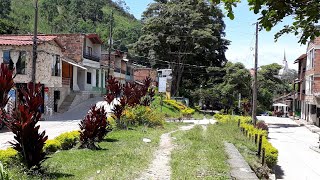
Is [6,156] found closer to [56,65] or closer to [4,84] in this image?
[4,84]

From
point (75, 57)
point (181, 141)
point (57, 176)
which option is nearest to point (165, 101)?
point (75, 57)

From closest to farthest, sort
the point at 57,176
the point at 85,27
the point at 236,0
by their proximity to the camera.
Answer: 1. the point at 236,0
2. the point at 57,176
3. the point at 85,27

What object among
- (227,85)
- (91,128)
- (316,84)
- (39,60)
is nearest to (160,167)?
(91,128)

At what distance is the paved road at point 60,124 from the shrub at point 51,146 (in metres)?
2.56

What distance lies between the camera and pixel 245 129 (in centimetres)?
2330

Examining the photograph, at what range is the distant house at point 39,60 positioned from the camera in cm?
2719

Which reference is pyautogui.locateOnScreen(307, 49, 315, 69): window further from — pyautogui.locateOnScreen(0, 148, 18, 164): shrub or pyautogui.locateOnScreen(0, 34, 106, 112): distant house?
pyautogui.locateOnScreen(0, 148, 18, 164): shrub

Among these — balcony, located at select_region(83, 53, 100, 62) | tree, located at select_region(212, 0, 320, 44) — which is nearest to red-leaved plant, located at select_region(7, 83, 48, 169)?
tree, located at select_region(212, 0, 320, 44)

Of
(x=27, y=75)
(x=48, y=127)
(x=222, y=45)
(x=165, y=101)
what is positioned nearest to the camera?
(x=48, y=127)

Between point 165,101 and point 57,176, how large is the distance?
35976 millimetres

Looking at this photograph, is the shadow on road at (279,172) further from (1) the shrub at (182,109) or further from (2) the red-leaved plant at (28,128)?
(1) the shrub at (182,109)

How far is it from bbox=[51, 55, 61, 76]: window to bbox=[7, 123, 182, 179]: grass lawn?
16982 millimetres

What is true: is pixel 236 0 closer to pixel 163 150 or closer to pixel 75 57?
pixel 163 150

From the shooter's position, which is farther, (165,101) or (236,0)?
(165,101)
